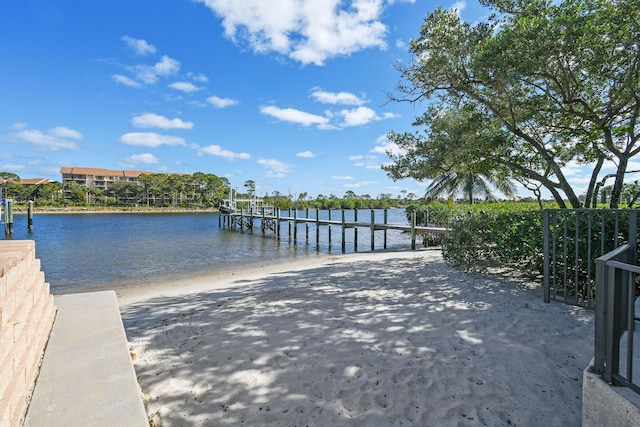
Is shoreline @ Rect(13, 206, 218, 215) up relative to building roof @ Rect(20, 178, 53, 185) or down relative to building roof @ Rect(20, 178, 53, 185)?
down

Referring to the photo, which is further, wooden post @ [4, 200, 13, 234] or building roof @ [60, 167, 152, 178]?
building roof @ [60, 167, 152, 178]

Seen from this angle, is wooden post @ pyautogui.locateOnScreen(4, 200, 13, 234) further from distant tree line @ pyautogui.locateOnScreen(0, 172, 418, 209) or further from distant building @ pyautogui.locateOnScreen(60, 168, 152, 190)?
distant building @ pyautogui.locateOnScreen(60, 168, 152, 190)

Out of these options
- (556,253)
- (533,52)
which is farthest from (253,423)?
(533,52)

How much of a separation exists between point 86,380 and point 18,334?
1.89 feet

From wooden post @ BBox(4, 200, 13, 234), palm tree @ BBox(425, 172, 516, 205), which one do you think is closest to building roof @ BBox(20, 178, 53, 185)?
wooden post @ BBox(4, 200, 13, 234)

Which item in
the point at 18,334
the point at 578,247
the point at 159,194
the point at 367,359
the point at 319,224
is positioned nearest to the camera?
the point at 18,334

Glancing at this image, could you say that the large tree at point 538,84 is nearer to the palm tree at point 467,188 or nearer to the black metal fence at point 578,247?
the black metal fence at point 578,247

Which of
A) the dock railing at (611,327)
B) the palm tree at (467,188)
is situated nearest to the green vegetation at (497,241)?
the dock railing at (611,327)

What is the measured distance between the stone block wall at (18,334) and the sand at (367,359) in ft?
3.09

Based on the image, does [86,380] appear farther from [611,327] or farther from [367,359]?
[611,327]

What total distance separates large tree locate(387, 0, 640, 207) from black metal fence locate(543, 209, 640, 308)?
2.00 m

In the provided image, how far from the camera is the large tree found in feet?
19.0

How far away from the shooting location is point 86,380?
2408mm

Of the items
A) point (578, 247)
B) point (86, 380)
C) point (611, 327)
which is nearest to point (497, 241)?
point (578, 247)
